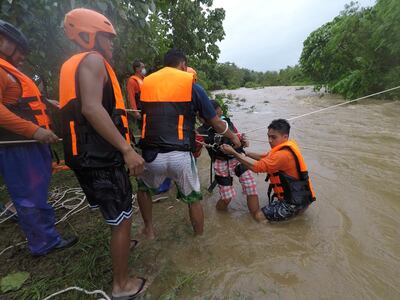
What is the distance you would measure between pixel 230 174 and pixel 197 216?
0.88 m

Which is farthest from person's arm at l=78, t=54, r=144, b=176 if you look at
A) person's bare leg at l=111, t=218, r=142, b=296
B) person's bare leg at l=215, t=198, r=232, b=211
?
person's bare leg at l=215, t=198, r=232, b=211

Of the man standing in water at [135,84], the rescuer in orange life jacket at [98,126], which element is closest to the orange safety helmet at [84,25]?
the rescuer in orange life jacket at [98,126]

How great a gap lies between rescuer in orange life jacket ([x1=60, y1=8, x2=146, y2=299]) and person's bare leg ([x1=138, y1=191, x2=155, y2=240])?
731 millimetres

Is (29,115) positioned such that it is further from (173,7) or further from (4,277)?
(173,7)

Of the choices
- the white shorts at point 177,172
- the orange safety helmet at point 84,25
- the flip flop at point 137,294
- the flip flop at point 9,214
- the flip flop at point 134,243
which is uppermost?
the orange safety helmet at point 84,25

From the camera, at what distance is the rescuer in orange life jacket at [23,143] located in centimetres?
242

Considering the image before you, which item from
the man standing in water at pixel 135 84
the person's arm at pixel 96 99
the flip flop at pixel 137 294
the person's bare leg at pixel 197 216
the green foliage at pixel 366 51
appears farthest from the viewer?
the green foliage at pixel 366 51

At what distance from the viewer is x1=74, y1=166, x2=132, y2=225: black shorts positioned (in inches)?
80.7

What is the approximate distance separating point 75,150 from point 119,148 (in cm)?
34

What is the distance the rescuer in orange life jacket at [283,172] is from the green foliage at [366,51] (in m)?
9.51

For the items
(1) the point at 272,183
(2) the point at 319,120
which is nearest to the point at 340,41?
(2) the point at 319,120

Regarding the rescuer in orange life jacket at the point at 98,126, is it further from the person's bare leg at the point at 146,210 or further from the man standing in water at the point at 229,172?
the man standing in water at the point at 229,172

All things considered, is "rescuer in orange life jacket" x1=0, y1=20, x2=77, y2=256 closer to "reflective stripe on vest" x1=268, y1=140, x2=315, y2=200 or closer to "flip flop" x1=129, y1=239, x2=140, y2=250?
"flip flop" x1=129, y1=239, x2=140, y2=250

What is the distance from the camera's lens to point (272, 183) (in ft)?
11.4
